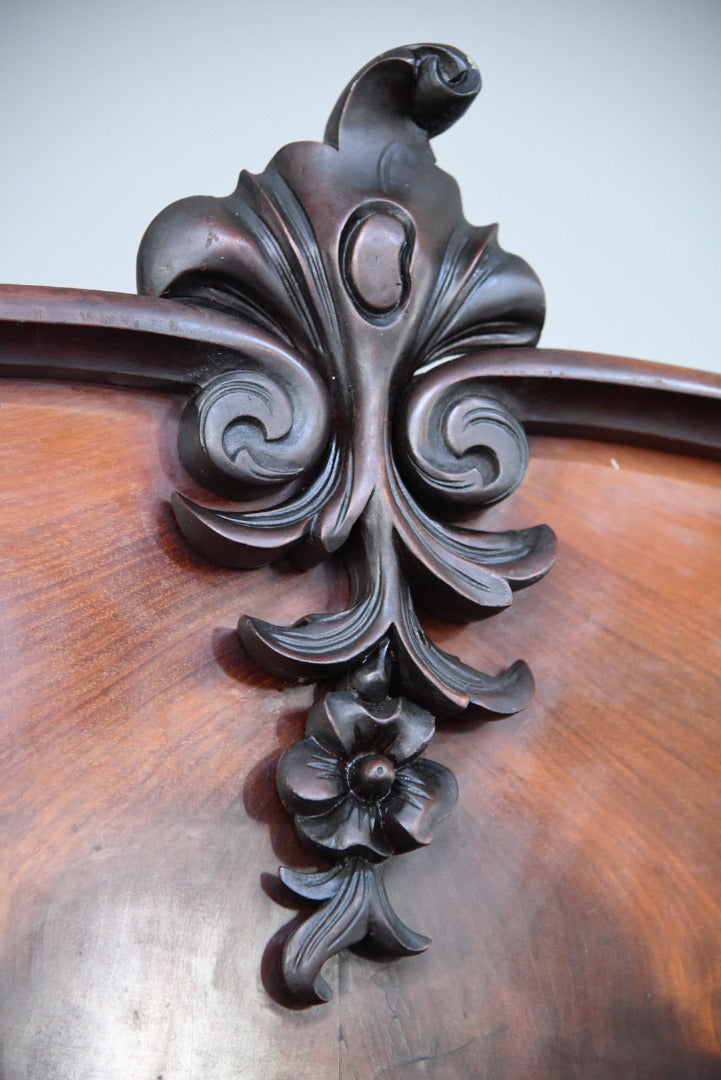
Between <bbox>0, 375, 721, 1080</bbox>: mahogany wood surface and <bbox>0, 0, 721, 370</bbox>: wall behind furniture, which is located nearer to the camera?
<bbox>0, 375, 721, 1080</bbox>: mahogany wood surface

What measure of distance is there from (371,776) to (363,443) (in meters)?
0.13

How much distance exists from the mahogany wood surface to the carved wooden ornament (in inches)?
0.7

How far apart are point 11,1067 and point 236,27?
824mm

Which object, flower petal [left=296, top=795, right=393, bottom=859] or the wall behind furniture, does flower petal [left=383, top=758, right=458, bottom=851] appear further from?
the wall behind furniture

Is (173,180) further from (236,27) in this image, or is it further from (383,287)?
(383,287)

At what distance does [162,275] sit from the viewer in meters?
0.38

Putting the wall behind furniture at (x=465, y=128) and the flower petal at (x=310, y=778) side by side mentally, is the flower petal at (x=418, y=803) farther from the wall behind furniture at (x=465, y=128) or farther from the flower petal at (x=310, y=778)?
the wall behind furniture at (x=465, y=128)

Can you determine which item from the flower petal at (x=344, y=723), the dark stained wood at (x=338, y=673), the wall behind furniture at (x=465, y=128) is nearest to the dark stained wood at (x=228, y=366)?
the dark stained wood at (x=338, y=673)

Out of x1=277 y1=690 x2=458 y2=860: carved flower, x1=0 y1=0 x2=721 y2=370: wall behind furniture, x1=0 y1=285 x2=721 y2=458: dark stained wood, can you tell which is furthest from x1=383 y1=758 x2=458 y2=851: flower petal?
x1=0 y1=0 x2=721 y2=370: wall behind furniture

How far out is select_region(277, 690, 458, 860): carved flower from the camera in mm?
366

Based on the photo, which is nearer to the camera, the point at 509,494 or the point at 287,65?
the point at 509,494

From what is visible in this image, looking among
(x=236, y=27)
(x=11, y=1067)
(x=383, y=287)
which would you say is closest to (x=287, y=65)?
(x=236, y=27)

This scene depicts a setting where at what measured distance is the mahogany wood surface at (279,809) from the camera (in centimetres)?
34

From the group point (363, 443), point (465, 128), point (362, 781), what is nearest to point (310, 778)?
point (362, 781)
